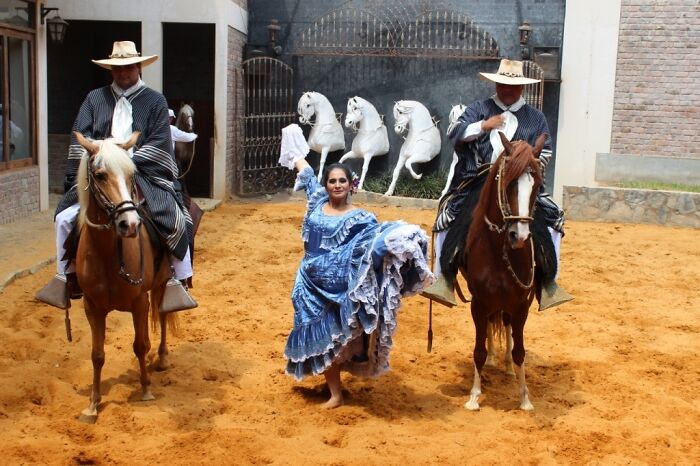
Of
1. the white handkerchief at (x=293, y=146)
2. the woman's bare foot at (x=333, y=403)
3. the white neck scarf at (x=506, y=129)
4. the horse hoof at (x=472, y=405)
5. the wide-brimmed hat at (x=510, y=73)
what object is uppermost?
the wide-brimmed hat at (x=510, y=73)

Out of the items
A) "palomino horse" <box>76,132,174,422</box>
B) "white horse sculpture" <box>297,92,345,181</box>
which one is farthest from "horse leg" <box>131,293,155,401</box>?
"white horse sculpture" <box>297,92,345,181</box>

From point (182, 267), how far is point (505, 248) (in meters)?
2.26

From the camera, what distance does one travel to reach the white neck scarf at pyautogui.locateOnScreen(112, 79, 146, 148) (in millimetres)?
5777

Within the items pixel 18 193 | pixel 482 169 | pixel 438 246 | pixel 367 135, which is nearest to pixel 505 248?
pixel 482 169

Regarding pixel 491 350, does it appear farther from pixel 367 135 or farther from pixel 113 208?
pixel 367 135

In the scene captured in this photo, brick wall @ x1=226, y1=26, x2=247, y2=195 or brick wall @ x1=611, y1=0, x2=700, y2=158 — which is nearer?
brick wall @ x1=611, y1=0, x2=700, y2=158

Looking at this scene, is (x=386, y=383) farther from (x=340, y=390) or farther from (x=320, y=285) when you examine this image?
(x=320, y=285)

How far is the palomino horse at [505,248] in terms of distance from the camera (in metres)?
5.29

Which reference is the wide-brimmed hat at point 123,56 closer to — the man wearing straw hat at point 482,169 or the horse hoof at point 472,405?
the man wearing straw hat at point 482,169

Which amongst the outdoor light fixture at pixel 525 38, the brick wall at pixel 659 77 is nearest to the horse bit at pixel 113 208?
the outdoor light fixture at pixel 525 38

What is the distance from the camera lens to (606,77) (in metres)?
15.2

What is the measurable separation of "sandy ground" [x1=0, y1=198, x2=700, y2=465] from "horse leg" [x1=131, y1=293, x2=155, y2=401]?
90 millimetres

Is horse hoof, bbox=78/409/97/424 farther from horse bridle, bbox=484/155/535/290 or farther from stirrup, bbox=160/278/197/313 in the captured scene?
horse bridle, bbox=484/155/535/290

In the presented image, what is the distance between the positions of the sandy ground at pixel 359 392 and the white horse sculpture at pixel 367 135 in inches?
257
